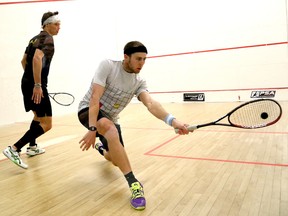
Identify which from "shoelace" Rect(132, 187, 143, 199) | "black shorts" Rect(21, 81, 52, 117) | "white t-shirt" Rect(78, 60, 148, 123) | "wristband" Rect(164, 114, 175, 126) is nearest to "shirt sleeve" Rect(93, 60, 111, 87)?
"white t-shirt" Rect(78, 60, 148, 123)

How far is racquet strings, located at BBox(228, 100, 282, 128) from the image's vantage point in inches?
69.6

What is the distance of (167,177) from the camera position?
1.99 metres

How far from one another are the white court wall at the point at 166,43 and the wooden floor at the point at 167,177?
93.5 inches

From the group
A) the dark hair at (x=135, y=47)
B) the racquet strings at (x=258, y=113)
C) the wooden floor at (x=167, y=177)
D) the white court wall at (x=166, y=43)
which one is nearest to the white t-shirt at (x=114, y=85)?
the dark hair at (x=135, y=47)

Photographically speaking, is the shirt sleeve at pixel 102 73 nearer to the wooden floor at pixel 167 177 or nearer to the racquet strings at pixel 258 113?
the wooden floor at pixel 167 177

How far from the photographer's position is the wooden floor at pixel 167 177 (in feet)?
5.11

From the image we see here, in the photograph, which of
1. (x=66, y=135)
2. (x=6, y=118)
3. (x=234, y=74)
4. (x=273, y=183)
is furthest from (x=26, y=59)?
(x=234, y=74)

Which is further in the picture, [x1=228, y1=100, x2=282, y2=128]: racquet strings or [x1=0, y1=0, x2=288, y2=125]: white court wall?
[x1=0, y1=0, x2=288, y2=125]: white court wall

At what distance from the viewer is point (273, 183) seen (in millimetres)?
1786

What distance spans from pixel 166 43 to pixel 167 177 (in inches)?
192

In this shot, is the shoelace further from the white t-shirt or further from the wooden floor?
the white t-shirt

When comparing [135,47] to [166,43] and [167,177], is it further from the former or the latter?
[166,43]

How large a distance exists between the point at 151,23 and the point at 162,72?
1.04 meters

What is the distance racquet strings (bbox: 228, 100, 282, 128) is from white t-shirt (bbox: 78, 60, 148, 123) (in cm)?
61
